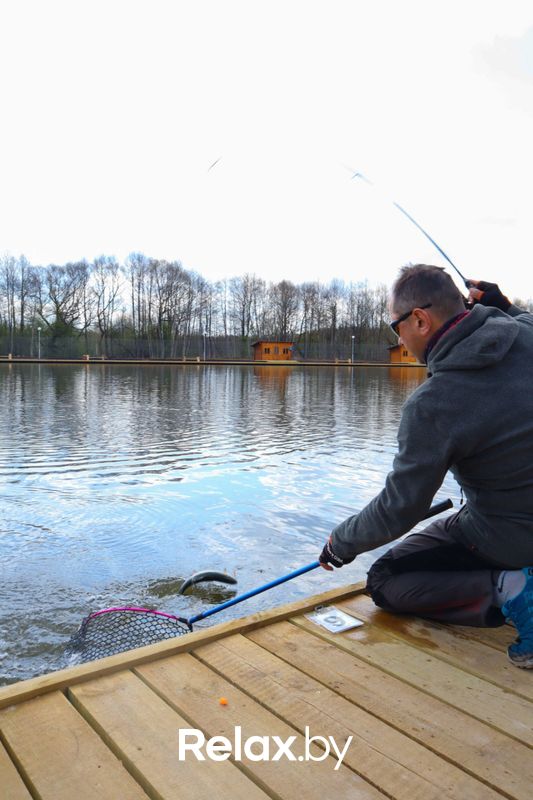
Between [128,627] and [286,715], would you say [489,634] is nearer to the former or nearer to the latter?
[286,715]

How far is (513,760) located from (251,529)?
185 inches

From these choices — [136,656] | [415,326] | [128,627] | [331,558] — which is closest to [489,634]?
[331,558]

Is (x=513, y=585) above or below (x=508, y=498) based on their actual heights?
below

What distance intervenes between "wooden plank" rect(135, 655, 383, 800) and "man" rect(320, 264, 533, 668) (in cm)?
85

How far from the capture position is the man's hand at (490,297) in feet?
11.1

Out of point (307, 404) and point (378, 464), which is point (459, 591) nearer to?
point (378, 464)

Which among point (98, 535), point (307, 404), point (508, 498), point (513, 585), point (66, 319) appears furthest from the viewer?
point (66, 319)

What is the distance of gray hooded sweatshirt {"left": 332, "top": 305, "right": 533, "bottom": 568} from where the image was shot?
8.27 ft

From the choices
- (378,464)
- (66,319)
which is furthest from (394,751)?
(66,319)

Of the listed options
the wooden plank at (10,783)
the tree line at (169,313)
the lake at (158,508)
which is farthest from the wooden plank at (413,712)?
the tree line at (169,313)

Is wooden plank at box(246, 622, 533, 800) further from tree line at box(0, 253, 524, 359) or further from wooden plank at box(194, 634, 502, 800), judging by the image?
tree line at box(0, 253, 524, 359)

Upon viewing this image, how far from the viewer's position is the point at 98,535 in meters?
6.20

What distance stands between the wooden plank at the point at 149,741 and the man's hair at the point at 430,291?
6.35 ft

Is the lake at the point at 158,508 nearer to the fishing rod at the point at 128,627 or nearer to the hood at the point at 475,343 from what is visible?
the fishing rod at the point at 128,627
